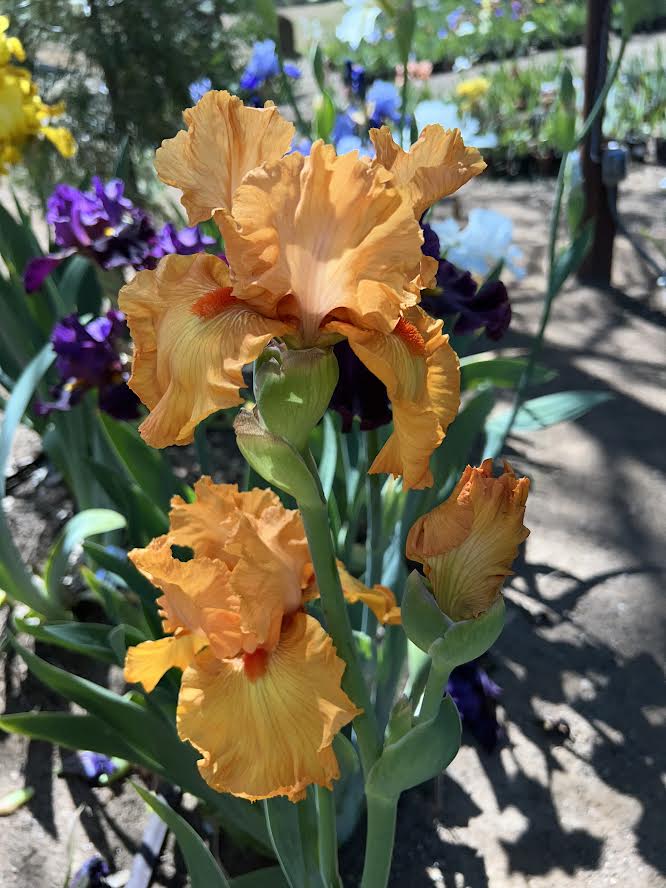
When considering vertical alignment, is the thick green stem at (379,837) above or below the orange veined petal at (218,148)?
below

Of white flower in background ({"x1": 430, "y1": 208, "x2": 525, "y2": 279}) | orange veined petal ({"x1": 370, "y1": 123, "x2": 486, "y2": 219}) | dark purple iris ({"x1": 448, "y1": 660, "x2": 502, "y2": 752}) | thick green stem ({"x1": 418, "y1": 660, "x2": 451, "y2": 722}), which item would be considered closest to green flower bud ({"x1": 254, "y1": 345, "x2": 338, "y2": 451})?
orange veined petal ({"x1": 370, "y1": 123, "x2": 486, "y2": 219})

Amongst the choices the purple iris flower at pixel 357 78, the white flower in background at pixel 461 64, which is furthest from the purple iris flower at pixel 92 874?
the white flower in background at pixel 461 64

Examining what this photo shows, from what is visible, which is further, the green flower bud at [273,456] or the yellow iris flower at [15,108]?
the yellow iris flower at [15,108]

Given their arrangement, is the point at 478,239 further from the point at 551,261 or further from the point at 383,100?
the point at 383,100

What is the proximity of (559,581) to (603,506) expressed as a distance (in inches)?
12.9

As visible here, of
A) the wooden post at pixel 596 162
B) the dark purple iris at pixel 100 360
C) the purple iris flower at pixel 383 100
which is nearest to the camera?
the dark purple iris at pixel 100 360

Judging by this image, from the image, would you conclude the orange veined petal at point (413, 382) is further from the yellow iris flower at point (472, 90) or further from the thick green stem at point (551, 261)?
the yellow iris flower at point (472, 90)

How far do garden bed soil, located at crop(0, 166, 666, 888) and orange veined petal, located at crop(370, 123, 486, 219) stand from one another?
1024 mm

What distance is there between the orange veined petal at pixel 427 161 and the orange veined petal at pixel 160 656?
1.40 ft

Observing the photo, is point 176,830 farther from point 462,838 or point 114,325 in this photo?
point 114,325

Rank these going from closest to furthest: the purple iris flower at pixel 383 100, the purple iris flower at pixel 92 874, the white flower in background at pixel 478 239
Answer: the purple iris flower at pixel 92 874
the white flower in background at pixel 478 239
the purple iris flower at pixel 383 100

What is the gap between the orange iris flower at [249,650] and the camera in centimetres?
67

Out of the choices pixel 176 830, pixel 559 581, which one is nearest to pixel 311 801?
pixel 176 830

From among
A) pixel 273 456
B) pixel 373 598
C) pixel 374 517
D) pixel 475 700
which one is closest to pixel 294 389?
pixel 273 456
